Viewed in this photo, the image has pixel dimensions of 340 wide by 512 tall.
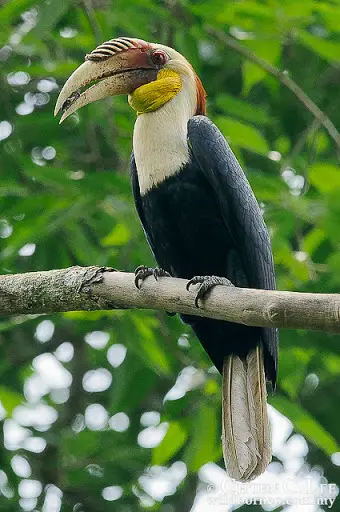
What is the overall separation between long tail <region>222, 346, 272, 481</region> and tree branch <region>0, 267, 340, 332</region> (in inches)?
42.0

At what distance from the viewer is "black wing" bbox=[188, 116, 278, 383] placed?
4.91m

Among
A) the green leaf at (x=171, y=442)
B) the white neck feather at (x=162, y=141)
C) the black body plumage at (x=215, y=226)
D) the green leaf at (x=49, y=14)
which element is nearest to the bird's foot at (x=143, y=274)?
the black body plumage at (x=215, y=226)

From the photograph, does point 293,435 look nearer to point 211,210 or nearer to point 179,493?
point 179,493

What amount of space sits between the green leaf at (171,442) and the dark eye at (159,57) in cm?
204

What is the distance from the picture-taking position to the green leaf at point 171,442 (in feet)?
19.2

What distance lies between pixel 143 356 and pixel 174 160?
132cm

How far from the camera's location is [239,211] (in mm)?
4918

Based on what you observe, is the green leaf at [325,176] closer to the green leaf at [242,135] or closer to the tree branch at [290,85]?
the tree branch at [290,85]

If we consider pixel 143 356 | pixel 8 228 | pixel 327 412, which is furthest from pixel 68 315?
pixel 327 412

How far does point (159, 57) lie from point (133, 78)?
0.20m

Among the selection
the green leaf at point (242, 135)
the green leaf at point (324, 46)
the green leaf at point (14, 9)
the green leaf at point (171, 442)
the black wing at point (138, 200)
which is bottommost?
the green leaf at point (171, 442)

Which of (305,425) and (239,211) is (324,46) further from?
(305,425)

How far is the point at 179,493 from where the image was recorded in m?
7.81

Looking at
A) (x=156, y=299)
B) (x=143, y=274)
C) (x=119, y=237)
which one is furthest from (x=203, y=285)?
(x=119, y=237)
